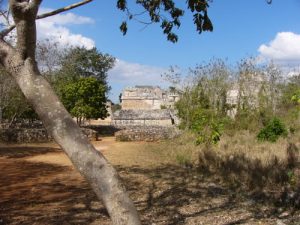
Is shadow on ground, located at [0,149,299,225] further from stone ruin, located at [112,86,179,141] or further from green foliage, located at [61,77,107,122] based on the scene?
green foliage, located at [61,77,107,122]

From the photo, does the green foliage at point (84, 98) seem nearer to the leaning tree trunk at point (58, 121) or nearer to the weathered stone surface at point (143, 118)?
the weathered stone surface at point (143, 118)

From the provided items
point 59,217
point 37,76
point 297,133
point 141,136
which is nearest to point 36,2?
point 37,76

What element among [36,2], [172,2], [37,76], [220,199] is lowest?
[220,199]

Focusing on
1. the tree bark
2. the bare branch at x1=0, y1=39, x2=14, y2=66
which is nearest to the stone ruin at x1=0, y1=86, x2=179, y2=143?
the bare branch at x1=0, y1=39, x2=14, y2=66

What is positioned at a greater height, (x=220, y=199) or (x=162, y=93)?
(x=162, y=93)

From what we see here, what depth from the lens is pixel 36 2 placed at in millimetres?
3709

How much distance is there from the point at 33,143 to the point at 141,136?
7010 millimetres

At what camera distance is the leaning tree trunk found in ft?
10.8

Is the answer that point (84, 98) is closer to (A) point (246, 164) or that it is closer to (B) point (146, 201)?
(A) point (246, 164)

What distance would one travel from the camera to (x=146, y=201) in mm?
8625

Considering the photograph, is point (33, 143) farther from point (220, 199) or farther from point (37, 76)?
point (37, 76)

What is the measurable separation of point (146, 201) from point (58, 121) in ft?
17.6

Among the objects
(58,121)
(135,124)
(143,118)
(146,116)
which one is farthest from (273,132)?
(146,116)

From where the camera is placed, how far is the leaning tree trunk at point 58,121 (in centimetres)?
330
